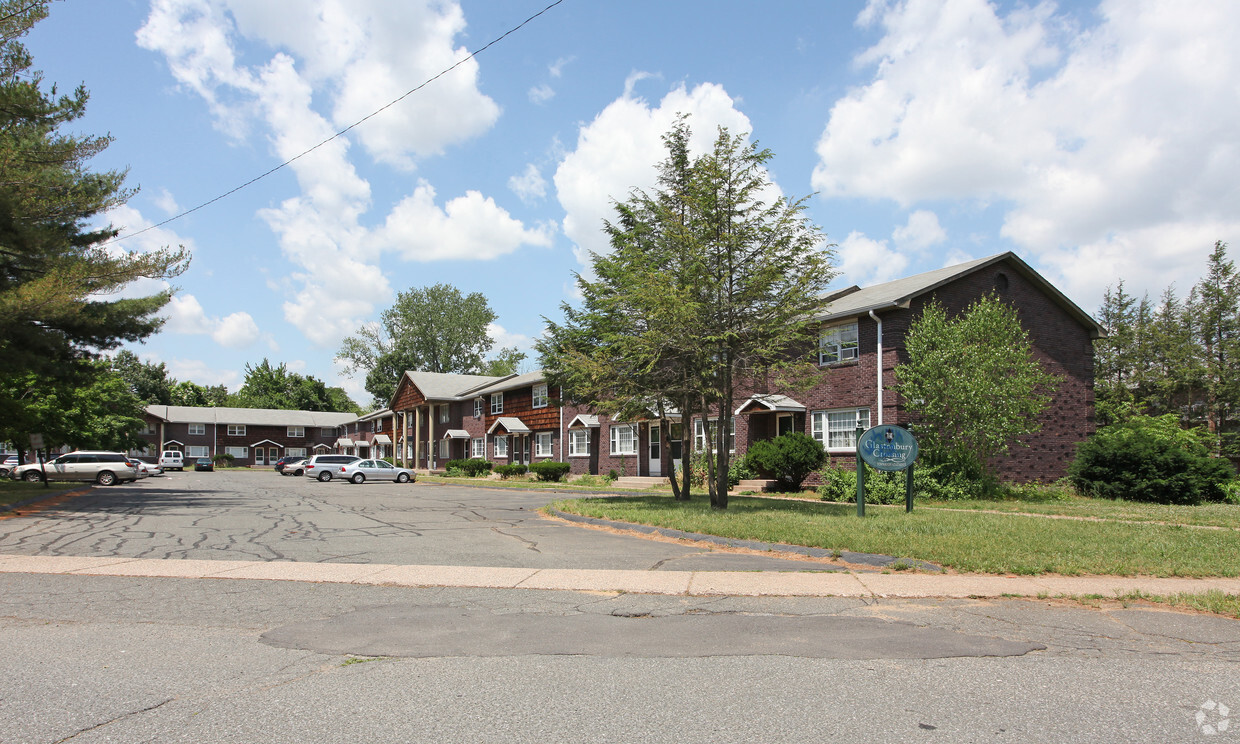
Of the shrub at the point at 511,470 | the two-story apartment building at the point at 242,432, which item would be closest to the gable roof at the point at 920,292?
the shrub at the point at 511,470

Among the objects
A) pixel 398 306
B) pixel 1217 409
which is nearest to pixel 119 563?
pixel 1217 409

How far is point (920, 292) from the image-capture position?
24.6 m

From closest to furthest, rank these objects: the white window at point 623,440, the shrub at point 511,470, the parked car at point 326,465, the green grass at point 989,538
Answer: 1. the green grass at point 989,538
2. the white window at point 623,440
3. the shrub at point 511,470
4. the parked car at point 326,465

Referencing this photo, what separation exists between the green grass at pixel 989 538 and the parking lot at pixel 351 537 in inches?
49.1

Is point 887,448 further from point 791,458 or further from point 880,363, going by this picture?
point 880,363

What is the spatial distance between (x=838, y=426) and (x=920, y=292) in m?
5.15

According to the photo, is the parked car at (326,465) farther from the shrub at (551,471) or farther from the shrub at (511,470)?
the shrub at (551,471)

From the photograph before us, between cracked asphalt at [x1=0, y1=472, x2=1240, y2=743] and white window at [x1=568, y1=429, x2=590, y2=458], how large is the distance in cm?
3017

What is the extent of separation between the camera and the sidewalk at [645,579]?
868 cm

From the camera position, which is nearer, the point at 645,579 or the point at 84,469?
the point at 645,579

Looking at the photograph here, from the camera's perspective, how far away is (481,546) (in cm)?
1270

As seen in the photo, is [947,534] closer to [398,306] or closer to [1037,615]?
[1037,615]

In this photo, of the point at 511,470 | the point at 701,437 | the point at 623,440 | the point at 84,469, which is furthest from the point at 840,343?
the point at 84,469

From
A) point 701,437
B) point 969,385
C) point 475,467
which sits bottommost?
point 475,467
